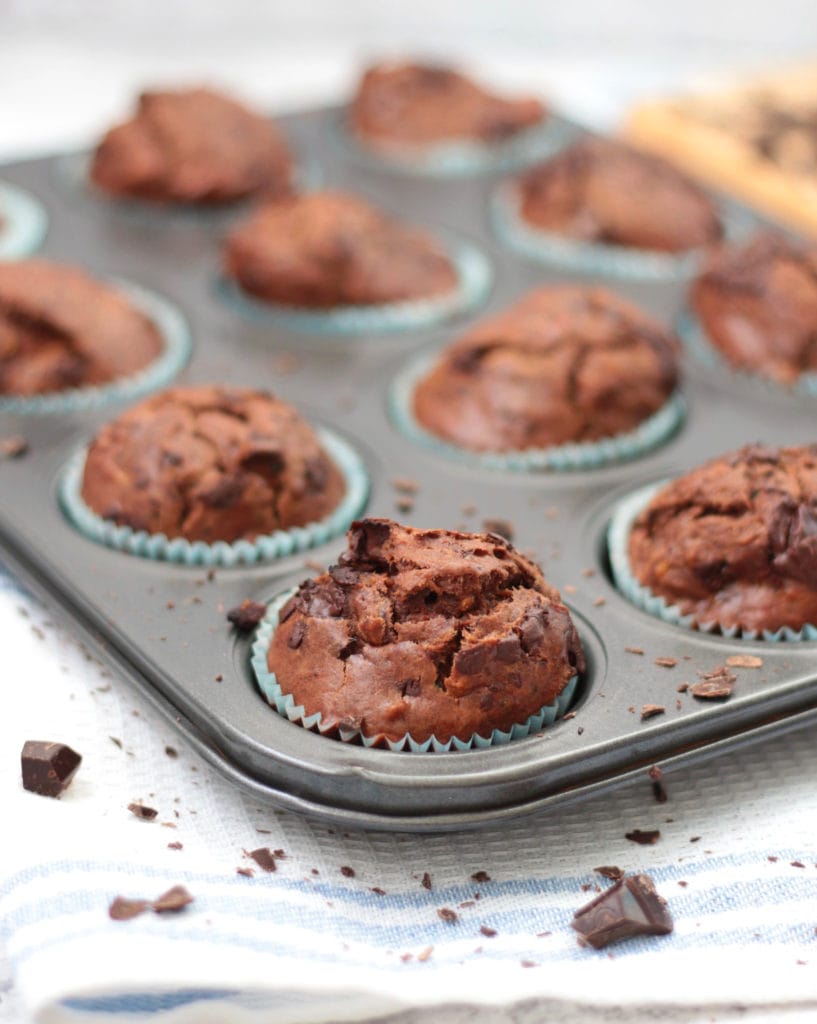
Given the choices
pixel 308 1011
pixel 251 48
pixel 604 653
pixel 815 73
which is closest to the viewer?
pixel 308 1011

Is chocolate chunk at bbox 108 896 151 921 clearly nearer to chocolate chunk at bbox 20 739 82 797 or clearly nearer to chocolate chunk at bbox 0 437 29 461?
chocolate chunk at bbox 20 739 82 797

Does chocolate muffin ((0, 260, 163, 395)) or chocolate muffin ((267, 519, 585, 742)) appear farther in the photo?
chocolate muffin ((0, 260, 163, 395))

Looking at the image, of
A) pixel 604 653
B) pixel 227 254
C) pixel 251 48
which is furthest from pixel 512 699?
pixel 251 48

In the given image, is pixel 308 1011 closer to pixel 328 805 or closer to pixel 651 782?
pixel 328 805

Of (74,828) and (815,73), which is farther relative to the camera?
(815,73)

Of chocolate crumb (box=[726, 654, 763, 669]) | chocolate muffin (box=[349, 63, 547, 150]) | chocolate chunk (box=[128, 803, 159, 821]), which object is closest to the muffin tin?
chocolate crumb (box=[726, 654, 763, 669])

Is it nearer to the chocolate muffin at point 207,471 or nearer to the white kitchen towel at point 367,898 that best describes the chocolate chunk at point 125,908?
the white kitchen towel at point 367,898

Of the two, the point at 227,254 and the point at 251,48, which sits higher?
the point at 227,254
